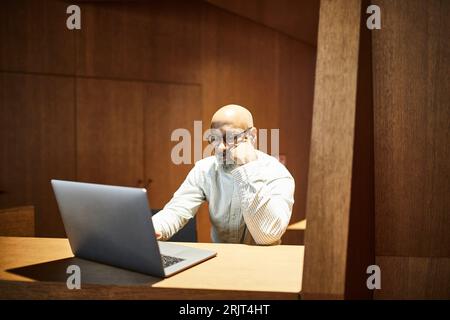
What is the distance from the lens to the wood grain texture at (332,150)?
2.99 feet

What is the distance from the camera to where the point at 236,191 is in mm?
2008

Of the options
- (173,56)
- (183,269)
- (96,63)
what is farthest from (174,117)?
(183,269)

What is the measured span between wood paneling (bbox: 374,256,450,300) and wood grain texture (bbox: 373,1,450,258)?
2 cm

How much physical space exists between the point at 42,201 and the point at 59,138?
1.86 ft

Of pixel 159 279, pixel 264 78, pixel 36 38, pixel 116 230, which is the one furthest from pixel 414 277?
pixel 264 78

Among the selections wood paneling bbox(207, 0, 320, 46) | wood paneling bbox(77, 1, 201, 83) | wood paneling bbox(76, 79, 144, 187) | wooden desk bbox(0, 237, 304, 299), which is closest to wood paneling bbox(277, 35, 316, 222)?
wood paneling bbox(207, 0, 320, 46)

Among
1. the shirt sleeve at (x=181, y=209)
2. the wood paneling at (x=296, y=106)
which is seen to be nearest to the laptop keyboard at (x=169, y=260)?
the shirt sleeve at (x=181, y=209)

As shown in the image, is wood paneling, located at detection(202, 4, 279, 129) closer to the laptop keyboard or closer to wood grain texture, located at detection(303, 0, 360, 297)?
the laptop keyboard

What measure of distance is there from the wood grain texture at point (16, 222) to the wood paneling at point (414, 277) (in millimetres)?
1896

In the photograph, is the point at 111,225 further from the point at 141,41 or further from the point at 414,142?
the point at 141,41

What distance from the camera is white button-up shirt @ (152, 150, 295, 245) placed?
1.64 metres

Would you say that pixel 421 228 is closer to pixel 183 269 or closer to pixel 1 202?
pixel 183 269

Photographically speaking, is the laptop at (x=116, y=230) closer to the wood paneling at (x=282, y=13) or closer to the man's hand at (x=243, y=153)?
the man's hand at (x=243, y=153)

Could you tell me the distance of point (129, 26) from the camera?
4.19 meters
